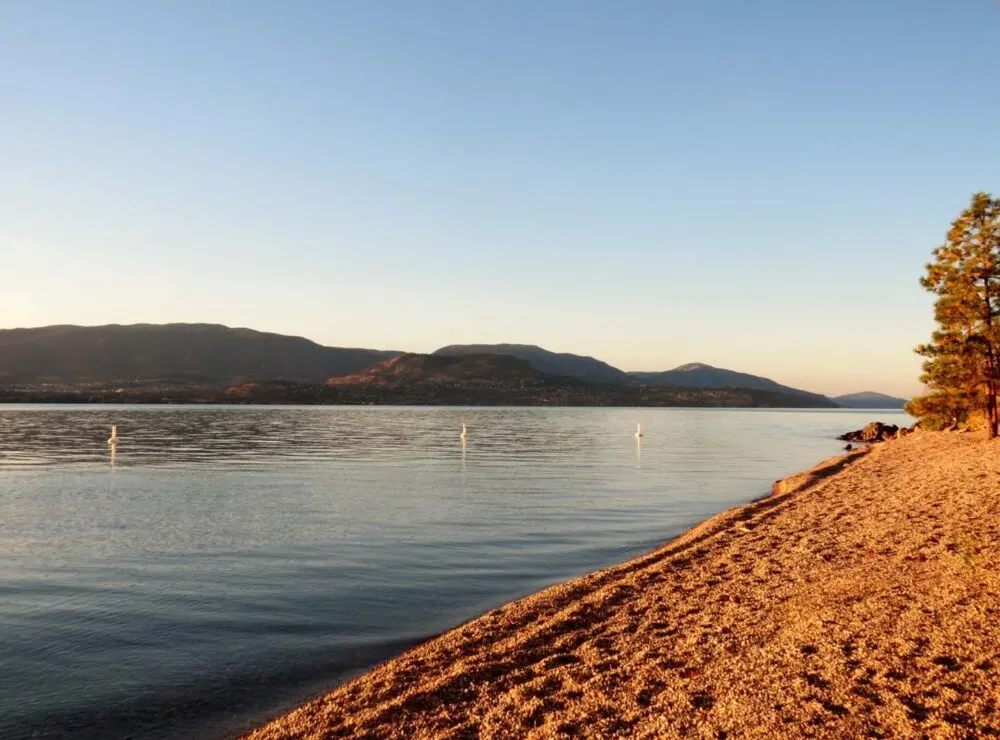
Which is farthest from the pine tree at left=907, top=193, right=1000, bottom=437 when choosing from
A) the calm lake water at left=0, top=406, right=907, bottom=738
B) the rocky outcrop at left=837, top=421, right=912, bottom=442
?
the rocky outcrop at left=837, top=421, right=912, bottom=442

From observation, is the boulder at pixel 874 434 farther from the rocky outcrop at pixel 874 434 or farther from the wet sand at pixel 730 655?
the wet sand at pixel 730 655

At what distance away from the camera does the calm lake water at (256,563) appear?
422 inches

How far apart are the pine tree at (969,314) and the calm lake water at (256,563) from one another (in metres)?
12.3

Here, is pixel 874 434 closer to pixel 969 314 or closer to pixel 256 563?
pixel 969 314

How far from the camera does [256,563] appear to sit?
19000 mm

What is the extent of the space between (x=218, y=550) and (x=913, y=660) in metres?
18.1

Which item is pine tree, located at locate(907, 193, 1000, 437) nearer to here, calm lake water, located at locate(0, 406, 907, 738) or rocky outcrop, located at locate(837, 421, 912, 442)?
calm lake water, located at locate(0, 406, 907, 738)

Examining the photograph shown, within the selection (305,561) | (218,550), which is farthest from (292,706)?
(218,550)

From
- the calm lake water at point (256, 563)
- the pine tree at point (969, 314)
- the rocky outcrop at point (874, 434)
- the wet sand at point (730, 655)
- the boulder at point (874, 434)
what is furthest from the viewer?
the boulder at point (874, 434)

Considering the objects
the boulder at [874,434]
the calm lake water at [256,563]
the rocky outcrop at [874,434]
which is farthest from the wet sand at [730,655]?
the boulder at [874,434]

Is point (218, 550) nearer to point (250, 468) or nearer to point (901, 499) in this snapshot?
point (901, 499)

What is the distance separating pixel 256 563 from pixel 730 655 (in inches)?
541

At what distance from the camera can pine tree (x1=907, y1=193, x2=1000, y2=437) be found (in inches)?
1764

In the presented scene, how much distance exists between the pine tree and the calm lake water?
12337 mm
